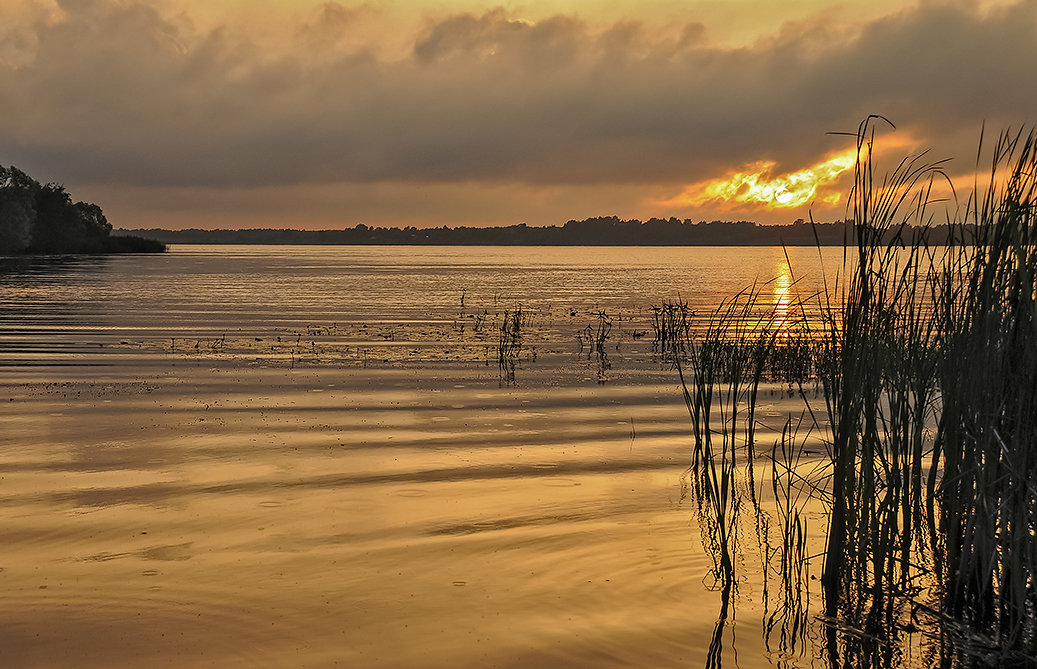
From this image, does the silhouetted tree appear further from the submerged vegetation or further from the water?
the submerged vegetation

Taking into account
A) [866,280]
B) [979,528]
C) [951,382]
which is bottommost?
[979,528]

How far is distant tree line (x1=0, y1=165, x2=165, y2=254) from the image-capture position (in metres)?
128

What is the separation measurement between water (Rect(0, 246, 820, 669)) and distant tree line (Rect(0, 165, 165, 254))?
379 ft

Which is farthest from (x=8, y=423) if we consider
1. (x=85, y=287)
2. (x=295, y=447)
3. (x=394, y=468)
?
(x=85, y=287)

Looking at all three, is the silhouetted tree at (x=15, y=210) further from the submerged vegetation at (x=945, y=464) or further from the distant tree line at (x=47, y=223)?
the submerged vegetation at (x=945, y=464)

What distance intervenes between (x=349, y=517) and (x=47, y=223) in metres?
157

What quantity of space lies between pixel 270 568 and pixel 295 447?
5.88 metres

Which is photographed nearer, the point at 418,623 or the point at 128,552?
the point at 418,623

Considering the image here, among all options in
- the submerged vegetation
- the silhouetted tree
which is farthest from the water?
the silhouetted tree

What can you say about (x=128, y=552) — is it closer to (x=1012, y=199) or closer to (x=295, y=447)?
(x=295, y=447)

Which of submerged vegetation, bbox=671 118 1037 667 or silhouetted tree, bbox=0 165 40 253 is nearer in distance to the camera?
submerged vegetation, bbox=671 118 1037 667

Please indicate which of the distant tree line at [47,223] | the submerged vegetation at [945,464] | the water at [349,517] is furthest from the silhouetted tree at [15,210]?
Answer: the submerged vegetation at [945,464]

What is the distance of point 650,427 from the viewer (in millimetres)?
17188

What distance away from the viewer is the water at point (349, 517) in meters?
7.77
